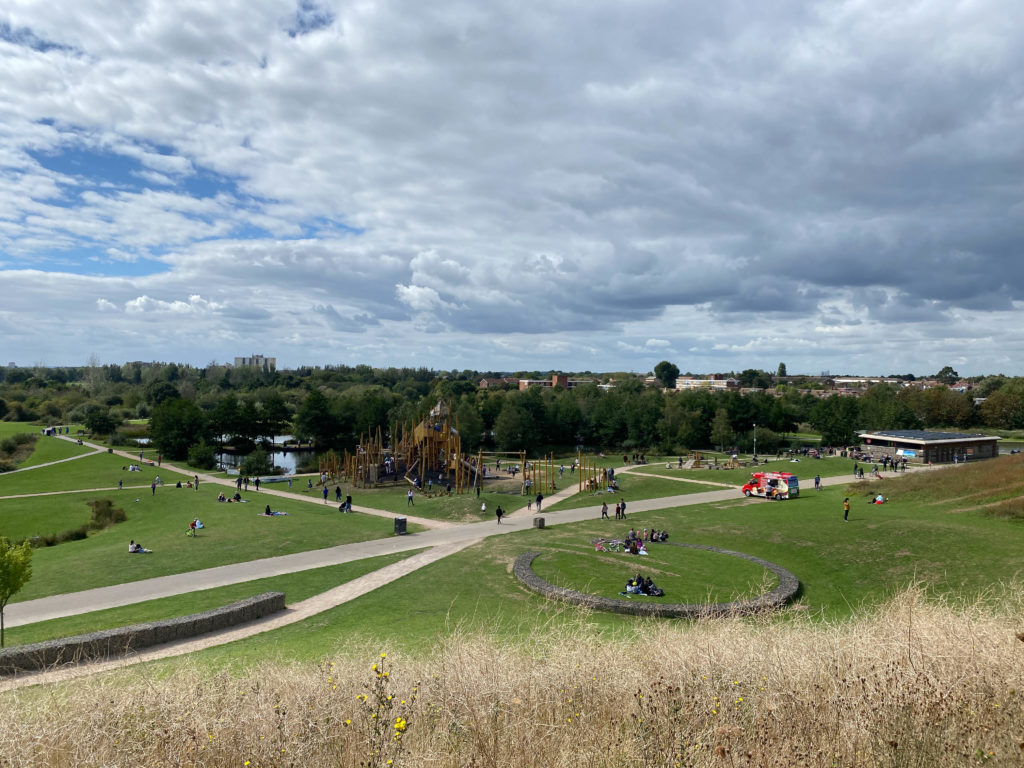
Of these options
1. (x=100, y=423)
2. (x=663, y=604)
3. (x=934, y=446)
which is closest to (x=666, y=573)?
(x=663, y=604)

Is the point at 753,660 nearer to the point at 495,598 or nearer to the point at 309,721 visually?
the point at 309,721

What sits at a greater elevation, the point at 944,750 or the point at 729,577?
the point at 944,750

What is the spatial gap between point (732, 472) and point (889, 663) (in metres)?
47.4

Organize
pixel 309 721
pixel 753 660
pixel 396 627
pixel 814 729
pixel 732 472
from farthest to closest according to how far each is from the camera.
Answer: pixel 732 472 < pixel 396 627 < pixel 753 660 < pixel 309 721 < pixel 814 729

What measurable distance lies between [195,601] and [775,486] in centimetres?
3540

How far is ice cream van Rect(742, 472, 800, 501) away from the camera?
40.9m

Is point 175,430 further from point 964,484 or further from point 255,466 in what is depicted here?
point 964,484

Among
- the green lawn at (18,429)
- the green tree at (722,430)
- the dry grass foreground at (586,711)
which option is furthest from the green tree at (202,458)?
the dry grass foreground at (586,711)

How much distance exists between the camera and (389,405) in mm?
90000

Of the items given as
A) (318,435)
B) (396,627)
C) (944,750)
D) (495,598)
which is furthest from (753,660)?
(318,435)

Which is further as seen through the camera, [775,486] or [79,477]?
[79,477]

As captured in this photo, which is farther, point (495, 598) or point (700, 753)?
point (495, 598)

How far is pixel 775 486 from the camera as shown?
1626 inches

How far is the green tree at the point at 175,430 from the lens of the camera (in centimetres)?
7138
